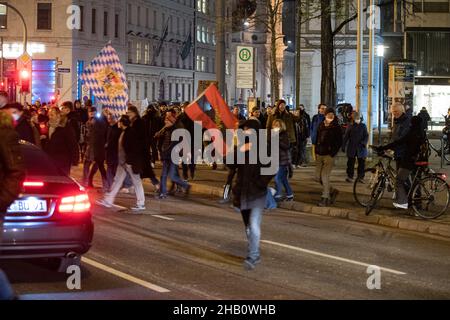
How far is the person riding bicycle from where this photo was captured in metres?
16.4

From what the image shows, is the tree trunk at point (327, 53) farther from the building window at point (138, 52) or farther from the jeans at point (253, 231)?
the building window at point (138, 52)

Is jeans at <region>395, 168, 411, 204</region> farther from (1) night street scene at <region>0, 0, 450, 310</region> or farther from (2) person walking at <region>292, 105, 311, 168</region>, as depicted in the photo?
(2) person walking at <region>292, 105, 311, 168</region>

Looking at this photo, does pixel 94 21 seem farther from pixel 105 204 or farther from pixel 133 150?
pixel 133 150

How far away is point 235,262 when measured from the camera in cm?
1152

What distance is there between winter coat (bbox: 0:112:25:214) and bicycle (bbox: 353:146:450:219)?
31.3 feet

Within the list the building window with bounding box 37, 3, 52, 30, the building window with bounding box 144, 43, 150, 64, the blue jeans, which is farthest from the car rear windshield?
A: the building window with bounding box 144, 43, 150, 64

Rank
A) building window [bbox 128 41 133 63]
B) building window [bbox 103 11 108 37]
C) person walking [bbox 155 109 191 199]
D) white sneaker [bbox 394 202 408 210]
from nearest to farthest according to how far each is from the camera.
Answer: white sneaker [bbox 394 202 408 210] → person walking [bbox 155 109 191 199] → building window [bbox 103 11 108 37] → building window [bbox 128 41 133 63]

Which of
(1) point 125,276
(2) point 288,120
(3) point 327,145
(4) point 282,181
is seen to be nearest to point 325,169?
(3) point 327,145

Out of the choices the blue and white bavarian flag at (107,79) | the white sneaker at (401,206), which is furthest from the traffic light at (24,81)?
the white sneaker at (401,206)

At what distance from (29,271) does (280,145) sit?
6998 mm

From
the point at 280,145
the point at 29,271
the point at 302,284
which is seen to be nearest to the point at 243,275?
the point at 302,284

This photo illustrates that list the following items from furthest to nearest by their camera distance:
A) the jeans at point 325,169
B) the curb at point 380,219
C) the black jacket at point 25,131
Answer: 1. the jeans at point 325,169
2. the black jacket at point 25,131
3. the curb at point 380,219

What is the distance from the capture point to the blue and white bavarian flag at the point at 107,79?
23062 mm

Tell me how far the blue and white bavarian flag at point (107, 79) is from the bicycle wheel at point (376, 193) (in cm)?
821
